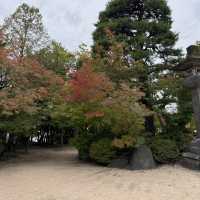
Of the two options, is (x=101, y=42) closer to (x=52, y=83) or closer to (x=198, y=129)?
(x=52, y=83)

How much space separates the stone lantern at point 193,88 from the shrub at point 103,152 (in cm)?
268

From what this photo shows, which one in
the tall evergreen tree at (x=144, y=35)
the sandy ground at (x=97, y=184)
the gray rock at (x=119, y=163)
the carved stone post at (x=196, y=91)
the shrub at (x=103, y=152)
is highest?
the tall evergreen tree at (x=144, y=35)

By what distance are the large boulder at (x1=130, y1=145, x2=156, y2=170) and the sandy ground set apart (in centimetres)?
49

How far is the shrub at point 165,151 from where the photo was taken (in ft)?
35.1

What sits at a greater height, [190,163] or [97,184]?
[190,163]

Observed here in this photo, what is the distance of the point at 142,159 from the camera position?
10156 millimetres

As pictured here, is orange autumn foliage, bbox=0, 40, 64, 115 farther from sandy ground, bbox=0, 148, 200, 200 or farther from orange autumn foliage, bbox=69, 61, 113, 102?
sandy ground, bbox=0, 148, 200, 200

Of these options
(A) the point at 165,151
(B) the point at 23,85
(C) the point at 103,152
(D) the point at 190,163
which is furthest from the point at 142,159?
(B) the point at 23,85

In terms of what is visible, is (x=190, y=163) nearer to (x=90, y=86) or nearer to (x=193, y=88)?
(x=193, y=88)

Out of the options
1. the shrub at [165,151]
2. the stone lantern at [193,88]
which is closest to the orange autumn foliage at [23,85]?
the shrub at [165,151]

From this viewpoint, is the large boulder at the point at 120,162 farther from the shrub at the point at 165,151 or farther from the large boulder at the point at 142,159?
the shrub at the point at 165,151

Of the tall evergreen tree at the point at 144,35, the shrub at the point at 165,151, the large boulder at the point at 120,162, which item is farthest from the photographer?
the tall evergreen tree at the point at 144,35

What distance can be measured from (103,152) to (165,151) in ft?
7.79

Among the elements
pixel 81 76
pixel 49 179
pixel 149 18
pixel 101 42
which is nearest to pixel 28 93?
pixel 81 76
